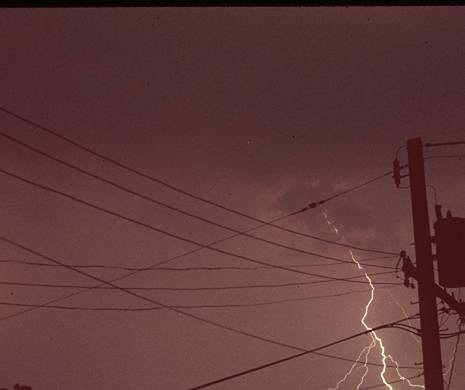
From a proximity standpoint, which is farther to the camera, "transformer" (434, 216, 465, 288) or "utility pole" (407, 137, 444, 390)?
"transformer" (434, 216, 465, 288)

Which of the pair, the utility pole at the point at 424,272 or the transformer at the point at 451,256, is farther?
the transformer at the point at 451,256

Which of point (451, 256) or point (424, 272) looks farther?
point (451, 256)
